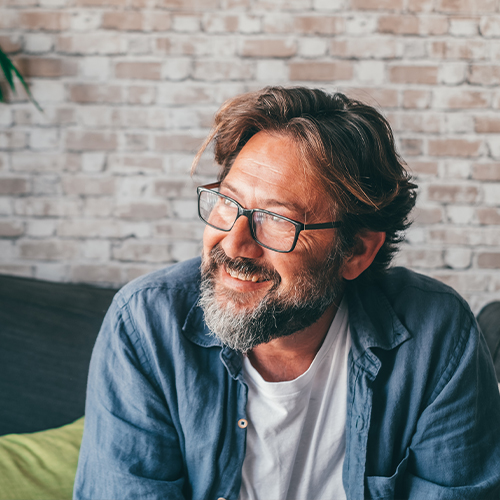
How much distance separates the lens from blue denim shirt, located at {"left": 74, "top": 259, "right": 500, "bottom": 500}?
1.03 m

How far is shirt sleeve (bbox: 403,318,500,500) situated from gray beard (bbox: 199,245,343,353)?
369 millimetres

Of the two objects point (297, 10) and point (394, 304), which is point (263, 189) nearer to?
point (394, 304)

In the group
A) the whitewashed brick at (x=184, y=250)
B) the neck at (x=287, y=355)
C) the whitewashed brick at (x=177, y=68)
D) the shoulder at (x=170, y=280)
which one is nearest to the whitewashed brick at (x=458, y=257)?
the neck at (x=287, y=355)

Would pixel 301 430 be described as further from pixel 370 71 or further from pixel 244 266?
pixel 370 71

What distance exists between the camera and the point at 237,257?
1.02 metres

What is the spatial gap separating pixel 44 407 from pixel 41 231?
2.24ft

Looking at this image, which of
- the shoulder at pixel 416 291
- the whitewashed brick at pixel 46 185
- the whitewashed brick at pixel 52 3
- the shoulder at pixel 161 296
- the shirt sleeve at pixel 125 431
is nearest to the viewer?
the shirt sleeve at pixel 125 431

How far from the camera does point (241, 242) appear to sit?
3.30 feet

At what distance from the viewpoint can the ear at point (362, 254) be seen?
119 cm

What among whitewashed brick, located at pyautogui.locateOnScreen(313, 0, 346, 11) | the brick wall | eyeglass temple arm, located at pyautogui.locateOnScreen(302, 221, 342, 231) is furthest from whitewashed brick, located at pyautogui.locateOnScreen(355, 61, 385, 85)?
eyeglass temple arm, located at pyautogui.locateOnScreen(302, 221, 342, 231)

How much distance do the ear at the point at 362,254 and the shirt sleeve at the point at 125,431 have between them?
1.85 feet

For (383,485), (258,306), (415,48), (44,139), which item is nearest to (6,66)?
(44,139)

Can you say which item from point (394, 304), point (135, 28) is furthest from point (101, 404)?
point (135, 28)

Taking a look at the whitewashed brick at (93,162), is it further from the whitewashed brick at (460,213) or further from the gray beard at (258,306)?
the whitewashed brick at (460,213)
